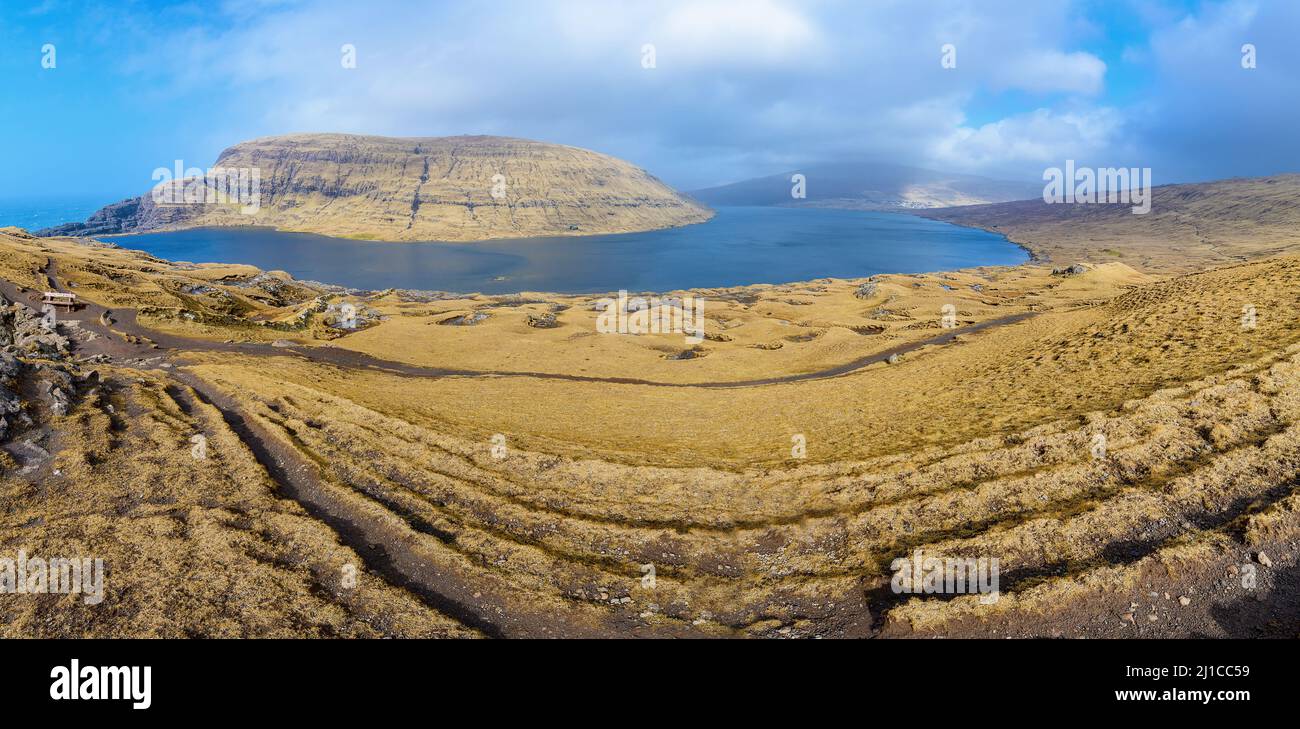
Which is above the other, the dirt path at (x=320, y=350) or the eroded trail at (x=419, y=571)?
the dirt path at (x=320, y=350)

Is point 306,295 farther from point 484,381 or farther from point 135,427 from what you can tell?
point 135,427

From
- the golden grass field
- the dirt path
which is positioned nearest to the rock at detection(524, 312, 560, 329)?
the dirt path

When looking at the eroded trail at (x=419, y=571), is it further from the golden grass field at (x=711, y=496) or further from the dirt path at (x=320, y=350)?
the dirt path at (x=320, y=350)

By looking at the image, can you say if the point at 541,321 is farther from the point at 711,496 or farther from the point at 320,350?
the point at 711,496

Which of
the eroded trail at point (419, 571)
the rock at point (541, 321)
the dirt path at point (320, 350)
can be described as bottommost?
the eroded trail at point (419, 571)

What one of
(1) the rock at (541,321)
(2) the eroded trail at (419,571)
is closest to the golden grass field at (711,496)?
(2) the eroded trail at (419,571)
